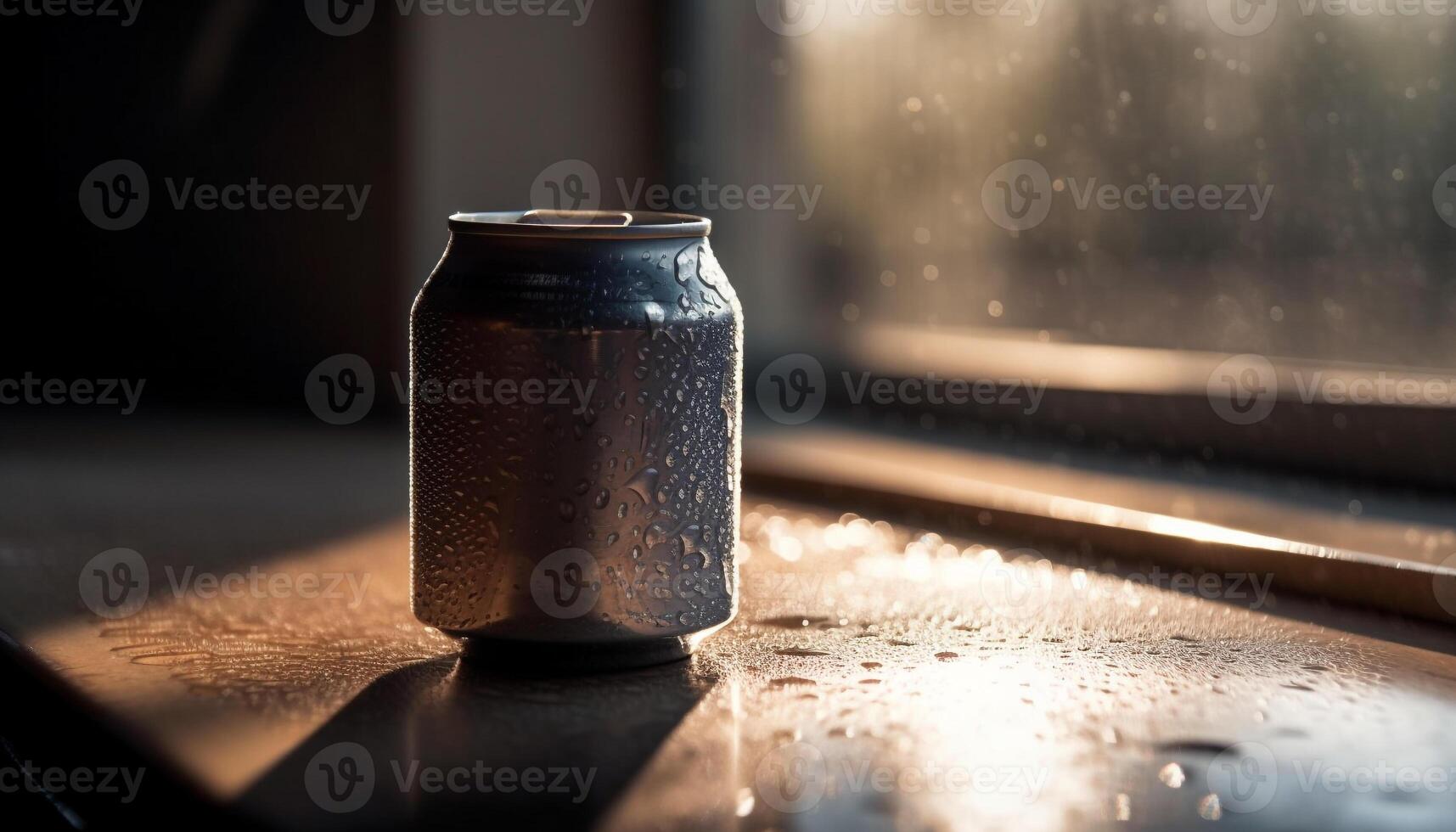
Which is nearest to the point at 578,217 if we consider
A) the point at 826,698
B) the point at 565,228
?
the point at 565,228

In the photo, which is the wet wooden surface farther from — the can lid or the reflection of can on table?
the can lid

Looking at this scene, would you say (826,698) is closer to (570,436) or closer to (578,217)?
(570,436)

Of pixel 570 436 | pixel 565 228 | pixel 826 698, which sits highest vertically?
pixel 565 228

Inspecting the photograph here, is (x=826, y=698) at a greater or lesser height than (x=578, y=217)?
lesser

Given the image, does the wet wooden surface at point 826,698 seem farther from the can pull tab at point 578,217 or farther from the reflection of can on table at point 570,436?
the can pull tab at point 578,217

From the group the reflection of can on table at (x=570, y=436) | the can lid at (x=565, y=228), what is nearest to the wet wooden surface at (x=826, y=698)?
the reflection of can on table at (x=570, y=436)

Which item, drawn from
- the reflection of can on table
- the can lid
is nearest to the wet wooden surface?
the reflection of can on table
